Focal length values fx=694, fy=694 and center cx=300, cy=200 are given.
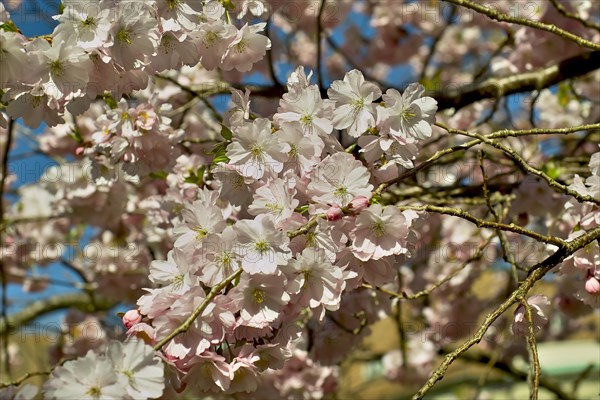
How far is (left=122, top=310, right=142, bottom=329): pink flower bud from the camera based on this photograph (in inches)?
50.6

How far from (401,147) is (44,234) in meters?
2.82

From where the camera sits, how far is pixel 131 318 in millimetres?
1286

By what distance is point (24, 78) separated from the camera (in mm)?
1356

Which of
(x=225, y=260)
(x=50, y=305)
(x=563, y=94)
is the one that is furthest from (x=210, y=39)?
(x=50, y=305)

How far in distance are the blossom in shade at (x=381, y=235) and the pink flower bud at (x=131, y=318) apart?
1.40 ft

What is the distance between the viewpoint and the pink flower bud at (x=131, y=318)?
4.21ft

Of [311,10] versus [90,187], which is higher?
[311,10]

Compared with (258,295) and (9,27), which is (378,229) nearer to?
(258,295)

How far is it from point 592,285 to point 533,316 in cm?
20

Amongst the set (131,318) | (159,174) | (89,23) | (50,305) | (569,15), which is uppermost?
(569,15)

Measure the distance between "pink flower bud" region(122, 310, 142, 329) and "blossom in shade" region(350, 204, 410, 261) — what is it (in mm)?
425

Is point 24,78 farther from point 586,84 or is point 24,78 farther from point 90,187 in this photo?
point 586,84

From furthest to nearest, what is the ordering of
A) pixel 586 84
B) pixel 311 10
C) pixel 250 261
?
pixel 311 10, pixel 586 84, pixel 250 261

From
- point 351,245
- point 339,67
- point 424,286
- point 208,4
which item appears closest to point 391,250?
point 351,245
